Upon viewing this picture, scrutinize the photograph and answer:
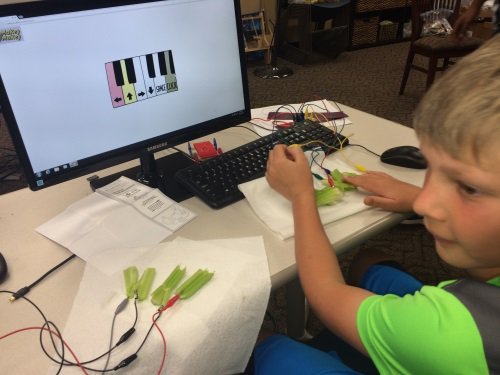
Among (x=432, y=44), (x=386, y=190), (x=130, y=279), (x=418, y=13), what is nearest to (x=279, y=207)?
(x=386, y=190)

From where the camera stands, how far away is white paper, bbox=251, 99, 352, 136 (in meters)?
1.20

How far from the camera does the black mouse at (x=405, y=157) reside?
3.09 ft

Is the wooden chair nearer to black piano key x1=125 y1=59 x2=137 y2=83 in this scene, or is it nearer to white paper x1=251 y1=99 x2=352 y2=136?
white paper x1=251 y1=99 x2=352 y2=136

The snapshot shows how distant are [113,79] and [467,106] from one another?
63cm

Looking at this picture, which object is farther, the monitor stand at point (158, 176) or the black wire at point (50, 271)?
the monitor stand at point (158, 176)

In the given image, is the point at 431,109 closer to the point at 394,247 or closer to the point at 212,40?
the point at 212,40

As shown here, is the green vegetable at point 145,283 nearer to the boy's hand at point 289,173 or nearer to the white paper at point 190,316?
the white paper at point 190,316

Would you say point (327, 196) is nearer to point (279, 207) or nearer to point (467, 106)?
point (279, 207)

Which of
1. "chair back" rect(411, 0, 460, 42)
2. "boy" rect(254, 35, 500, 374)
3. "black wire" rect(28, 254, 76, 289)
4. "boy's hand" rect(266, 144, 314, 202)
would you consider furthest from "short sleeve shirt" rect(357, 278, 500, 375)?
"chair back" rect(411, 0, 460, 42)

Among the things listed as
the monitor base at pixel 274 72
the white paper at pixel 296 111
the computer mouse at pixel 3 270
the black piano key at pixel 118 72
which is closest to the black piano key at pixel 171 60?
the black piano key at pixel 118 72

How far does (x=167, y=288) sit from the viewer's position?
2.12 ft

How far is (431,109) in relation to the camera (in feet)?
1.76

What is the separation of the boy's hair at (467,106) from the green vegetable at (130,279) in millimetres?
487

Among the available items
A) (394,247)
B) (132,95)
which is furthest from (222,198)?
(394,247)
